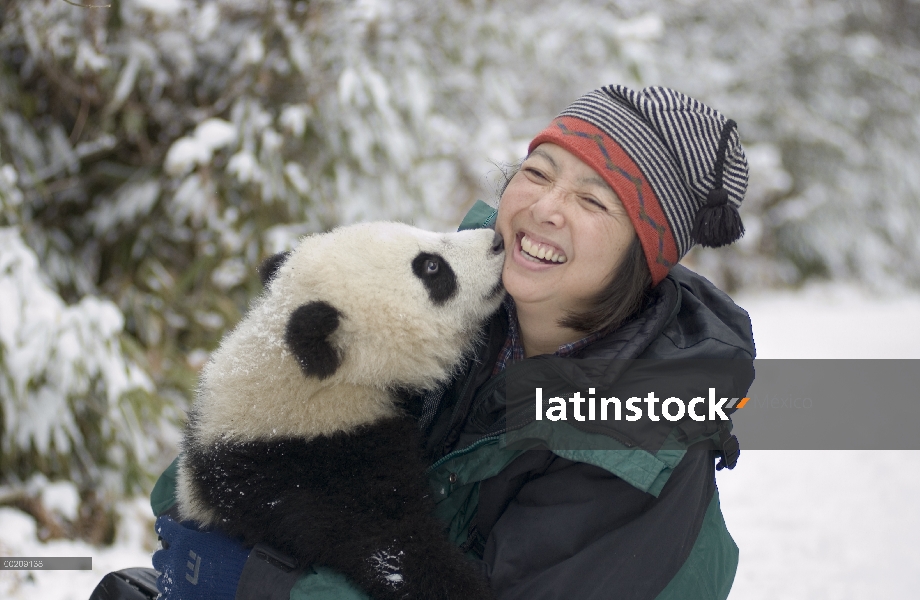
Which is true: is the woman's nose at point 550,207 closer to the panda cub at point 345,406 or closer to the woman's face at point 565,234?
the woman's face at point 565,234

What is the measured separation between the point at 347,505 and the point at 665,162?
3.58ft

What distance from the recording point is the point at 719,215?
1771 millimetres

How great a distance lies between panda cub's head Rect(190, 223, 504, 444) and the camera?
184 centimetres

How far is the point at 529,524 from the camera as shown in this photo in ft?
5.29

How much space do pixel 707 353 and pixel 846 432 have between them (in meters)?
3.72

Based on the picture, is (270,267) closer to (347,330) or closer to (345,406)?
(347,330)

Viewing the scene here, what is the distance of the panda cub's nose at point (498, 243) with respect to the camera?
2094mm

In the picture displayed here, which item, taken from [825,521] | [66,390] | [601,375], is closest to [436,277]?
[601,375]

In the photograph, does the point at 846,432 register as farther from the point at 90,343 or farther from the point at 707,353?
the point at 90,343

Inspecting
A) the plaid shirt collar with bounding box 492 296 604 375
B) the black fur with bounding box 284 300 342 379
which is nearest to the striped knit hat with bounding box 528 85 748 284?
the plaid shirt collar with bounding box 492 296 604 375

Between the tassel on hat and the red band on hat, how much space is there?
85 mm

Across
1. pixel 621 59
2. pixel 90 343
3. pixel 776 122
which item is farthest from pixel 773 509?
pixel 776 122

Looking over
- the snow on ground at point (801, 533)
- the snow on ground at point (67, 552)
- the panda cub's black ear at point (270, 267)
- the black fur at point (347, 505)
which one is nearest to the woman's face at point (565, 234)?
the black fur at point (347, 505)

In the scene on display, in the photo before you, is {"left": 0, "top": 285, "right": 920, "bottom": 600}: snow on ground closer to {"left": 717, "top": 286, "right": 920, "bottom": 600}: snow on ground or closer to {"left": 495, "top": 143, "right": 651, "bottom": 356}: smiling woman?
{"left": 717, "top": 286, "right": 920, "bottom": 600}: snow on ground
